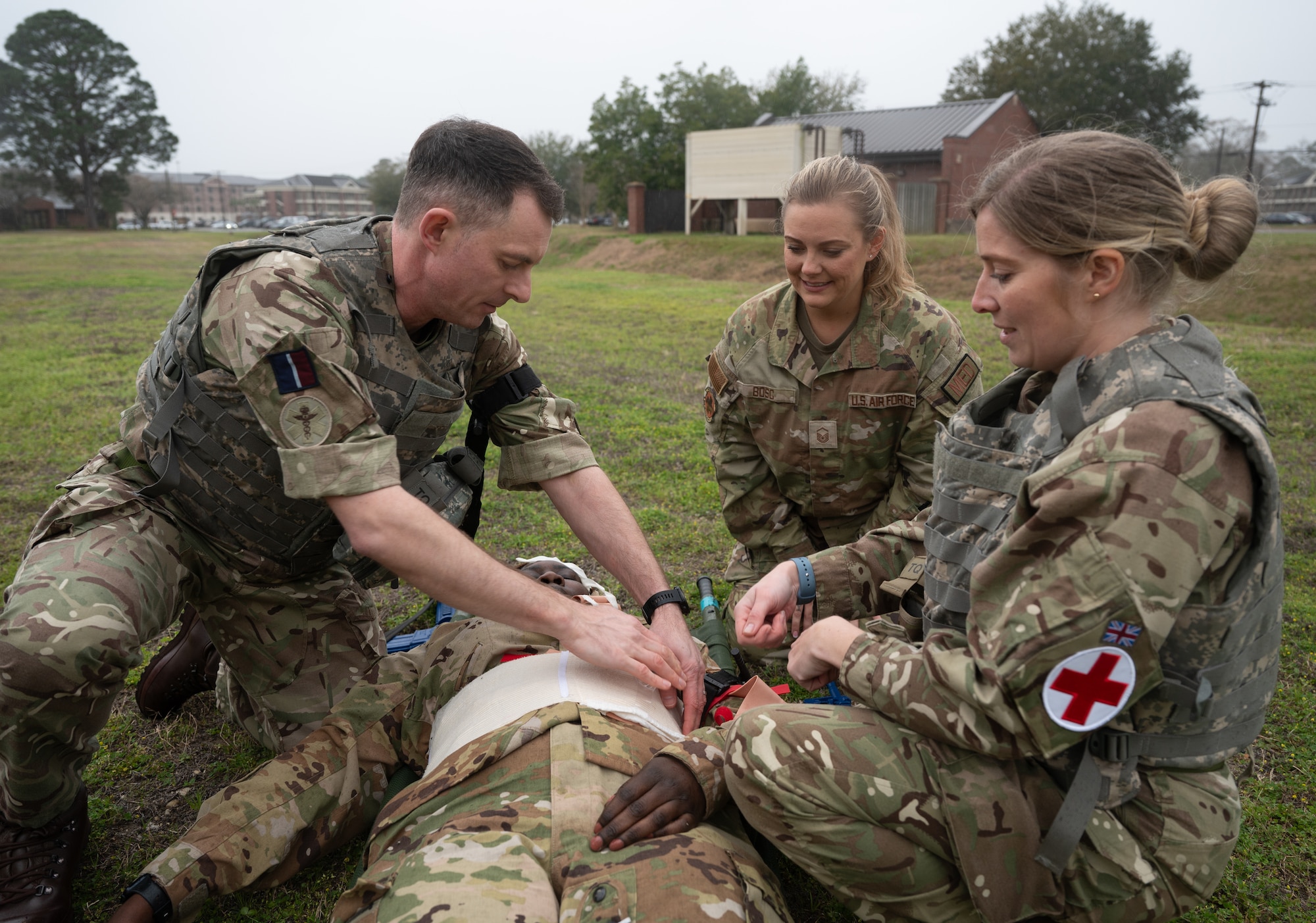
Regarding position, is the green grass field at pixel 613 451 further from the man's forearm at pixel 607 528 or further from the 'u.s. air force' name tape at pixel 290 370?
the 'u.s. air force' name tape at pixel 290 370

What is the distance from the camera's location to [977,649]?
1.90m

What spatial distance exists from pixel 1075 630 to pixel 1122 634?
8 cm

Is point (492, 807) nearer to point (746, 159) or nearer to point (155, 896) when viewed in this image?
point (155, 896)

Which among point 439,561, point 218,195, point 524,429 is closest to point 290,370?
point 439,561

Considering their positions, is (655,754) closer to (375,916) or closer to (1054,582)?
(375,916)

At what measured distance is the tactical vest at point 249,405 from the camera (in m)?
2.89

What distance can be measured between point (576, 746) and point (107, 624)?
1417mm

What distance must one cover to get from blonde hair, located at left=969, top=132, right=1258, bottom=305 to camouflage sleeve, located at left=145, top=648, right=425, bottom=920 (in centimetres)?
233

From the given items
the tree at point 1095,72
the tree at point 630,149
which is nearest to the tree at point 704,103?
the tree at point 630,149

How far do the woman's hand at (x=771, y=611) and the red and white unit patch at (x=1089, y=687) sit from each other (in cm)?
102

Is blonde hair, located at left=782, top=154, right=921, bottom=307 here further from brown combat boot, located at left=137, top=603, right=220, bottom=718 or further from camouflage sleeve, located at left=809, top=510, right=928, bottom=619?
brown combat boot, located at left=137, top=603, right=220, bottom=718

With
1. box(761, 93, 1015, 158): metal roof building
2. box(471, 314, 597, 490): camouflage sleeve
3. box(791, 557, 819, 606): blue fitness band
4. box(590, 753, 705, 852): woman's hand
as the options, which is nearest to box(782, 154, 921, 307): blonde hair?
box(471, 314, 597, 490): camouflage sleeve

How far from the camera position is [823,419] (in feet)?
13.2

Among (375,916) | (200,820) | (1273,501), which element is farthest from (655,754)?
(1273,501)
